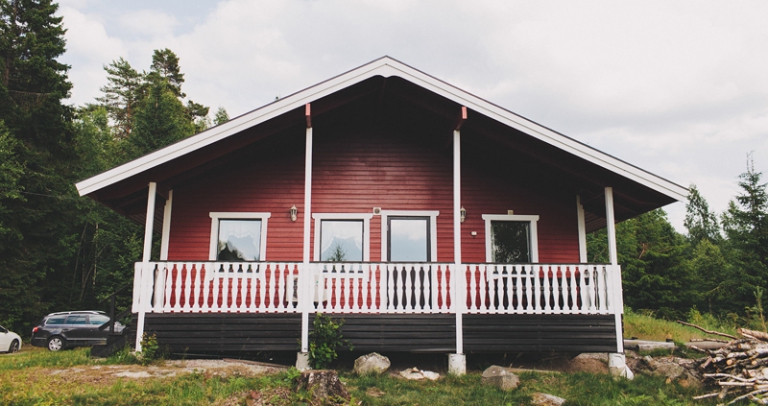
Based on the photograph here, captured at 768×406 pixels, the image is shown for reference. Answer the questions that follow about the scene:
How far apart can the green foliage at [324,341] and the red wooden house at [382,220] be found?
163 millimetres

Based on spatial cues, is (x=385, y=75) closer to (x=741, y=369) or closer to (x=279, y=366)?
(x=279, y=366)

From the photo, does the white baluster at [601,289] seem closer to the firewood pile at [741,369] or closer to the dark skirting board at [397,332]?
the dark skirting board at [397,332]

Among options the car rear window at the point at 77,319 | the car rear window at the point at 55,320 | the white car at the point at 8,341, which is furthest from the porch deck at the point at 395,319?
the white car at the point at 8,341

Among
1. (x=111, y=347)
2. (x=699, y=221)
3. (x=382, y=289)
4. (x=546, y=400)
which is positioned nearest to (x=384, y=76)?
(x=382, y=289)

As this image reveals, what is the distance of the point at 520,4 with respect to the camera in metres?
16.2

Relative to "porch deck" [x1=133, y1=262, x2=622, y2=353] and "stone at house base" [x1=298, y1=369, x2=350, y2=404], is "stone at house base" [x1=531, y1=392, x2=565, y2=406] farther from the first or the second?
"stone at house base" [x1=298, y1=369, x2=350, y2=404]

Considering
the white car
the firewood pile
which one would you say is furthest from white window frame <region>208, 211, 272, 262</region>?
the white car

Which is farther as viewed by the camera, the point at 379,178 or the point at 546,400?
the point at 379,178

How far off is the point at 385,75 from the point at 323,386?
16.5 ft

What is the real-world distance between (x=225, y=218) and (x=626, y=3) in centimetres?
1344

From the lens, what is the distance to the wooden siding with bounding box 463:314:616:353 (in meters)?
8.80

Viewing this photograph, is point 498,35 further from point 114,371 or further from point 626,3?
point 114,371

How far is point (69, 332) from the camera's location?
706 inches

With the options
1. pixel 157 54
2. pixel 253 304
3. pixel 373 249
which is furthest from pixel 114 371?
pixel 157 54
